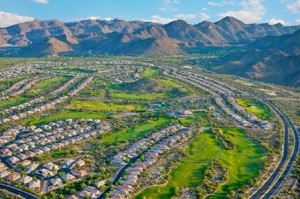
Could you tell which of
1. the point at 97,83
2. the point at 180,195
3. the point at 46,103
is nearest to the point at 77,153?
the point at 180,195

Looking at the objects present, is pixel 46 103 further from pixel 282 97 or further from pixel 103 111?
pixel 282 97

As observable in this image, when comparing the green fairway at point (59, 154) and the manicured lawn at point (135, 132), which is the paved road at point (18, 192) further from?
the manicured lawn at point (135, 132)

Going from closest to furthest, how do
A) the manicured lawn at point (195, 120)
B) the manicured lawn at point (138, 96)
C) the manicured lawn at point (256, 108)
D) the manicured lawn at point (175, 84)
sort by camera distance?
the manicured lawn at point (195, 120) < the manicured lawn at point (256, 108) < the manicured lawn at point (138, 96) < the manicured lawn at point (175, 84)

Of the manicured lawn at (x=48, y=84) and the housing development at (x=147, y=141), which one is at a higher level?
the manicured lawn at (x=48, y=84)

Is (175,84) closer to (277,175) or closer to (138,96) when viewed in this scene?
(138,96)

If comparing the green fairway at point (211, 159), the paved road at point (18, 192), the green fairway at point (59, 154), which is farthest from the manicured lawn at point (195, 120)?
the paved road at point (18, 192)

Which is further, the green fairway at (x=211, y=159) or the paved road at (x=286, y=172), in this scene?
the green fairway at (x=211, y=159)

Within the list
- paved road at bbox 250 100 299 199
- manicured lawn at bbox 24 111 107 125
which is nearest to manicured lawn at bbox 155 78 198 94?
manicured lawn at bbox 24 111 107 125

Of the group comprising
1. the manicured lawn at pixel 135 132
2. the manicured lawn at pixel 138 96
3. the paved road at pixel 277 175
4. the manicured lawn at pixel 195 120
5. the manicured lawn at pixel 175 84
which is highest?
the manicured lawn at pixel 175 84
